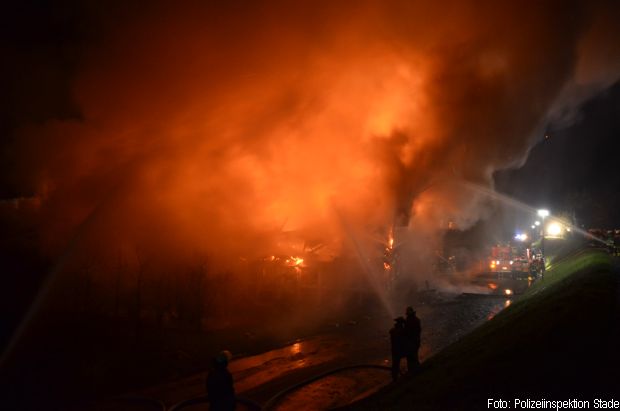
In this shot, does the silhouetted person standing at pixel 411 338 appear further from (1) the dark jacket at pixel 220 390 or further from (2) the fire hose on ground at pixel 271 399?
(1) the dark jacket at pixel 220 390

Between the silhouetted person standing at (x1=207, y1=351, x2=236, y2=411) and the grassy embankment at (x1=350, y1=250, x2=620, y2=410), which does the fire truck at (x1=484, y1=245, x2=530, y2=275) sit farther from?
the silhouetted person standing at (x1=207, y1=351, x2=236, y2=411)

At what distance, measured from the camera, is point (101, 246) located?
1661 centimetres

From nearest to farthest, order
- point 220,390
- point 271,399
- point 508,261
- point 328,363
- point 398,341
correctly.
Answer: point 220,390 < point 271,399 < point 398,341 < point 328,363 < point 508,261

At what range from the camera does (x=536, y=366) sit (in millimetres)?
5301

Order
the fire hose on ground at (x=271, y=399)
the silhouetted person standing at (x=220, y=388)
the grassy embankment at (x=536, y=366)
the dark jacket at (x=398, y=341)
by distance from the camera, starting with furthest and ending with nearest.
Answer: the dark jacket at (x=398, y=341)
the fire hose on ground at (x=271, y=399)
the silhouetted person standing at (x=220, y=388)
the grassy embankment at (x=536, y=366)

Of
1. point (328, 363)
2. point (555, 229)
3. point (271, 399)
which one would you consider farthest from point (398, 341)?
point (555, 229)

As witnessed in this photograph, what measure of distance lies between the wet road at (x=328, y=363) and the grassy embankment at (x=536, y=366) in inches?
81.1

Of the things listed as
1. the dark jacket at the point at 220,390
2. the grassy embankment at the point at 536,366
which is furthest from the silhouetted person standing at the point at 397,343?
the dark jacket at the point at 220,390

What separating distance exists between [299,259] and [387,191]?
666cm

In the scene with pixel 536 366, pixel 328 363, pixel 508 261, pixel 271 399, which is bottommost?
pixel 271 399

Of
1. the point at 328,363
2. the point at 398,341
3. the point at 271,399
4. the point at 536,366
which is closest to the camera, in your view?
the point at 536,366

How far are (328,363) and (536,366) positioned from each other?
7619mm

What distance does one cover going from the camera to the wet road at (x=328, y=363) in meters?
9.65

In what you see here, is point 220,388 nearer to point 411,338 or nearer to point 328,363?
point 411,338
